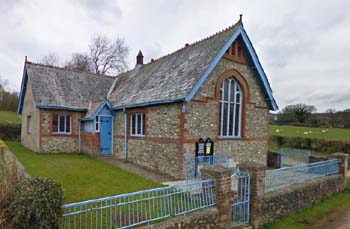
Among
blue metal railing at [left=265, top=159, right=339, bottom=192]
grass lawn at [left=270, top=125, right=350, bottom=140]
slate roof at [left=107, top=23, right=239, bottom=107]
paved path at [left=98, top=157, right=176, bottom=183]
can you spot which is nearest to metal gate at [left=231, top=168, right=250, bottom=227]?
blue metal railing at [left=265, top=159, right=339, bottom=192]

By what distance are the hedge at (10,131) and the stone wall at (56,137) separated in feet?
38.2

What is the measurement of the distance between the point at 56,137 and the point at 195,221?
1412 centimetres

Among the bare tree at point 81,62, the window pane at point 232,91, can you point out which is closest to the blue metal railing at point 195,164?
the window pane at point 232,91

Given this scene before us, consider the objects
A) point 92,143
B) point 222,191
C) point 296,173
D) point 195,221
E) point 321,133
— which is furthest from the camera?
point 321,133

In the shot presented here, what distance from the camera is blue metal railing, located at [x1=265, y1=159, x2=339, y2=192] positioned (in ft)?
26.0

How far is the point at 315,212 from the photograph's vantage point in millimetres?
8766

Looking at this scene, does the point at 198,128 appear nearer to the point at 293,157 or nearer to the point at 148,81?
the point at 148,81

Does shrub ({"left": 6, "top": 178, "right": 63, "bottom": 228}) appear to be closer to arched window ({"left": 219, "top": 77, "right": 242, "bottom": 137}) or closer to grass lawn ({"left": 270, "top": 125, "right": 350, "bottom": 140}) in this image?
arched window ({"left": 219, "top": 77, "right": 242, "bottom": 137})

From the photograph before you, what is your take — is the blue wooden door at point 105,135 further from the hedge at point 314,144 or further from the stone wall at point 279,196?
the hedge at point 314,144

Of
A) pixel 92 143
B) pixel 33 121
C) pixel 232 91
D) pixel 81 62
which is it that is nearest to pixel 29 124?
pixel 33 121

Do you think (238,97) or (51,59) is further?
(51,59)

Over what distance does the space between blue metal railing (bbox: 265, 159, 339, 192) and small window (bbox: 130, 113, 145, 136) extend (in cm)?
754

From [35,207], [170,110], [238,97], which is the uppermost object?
[238,97]

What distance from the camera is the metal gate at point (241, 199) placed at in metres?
6.95
